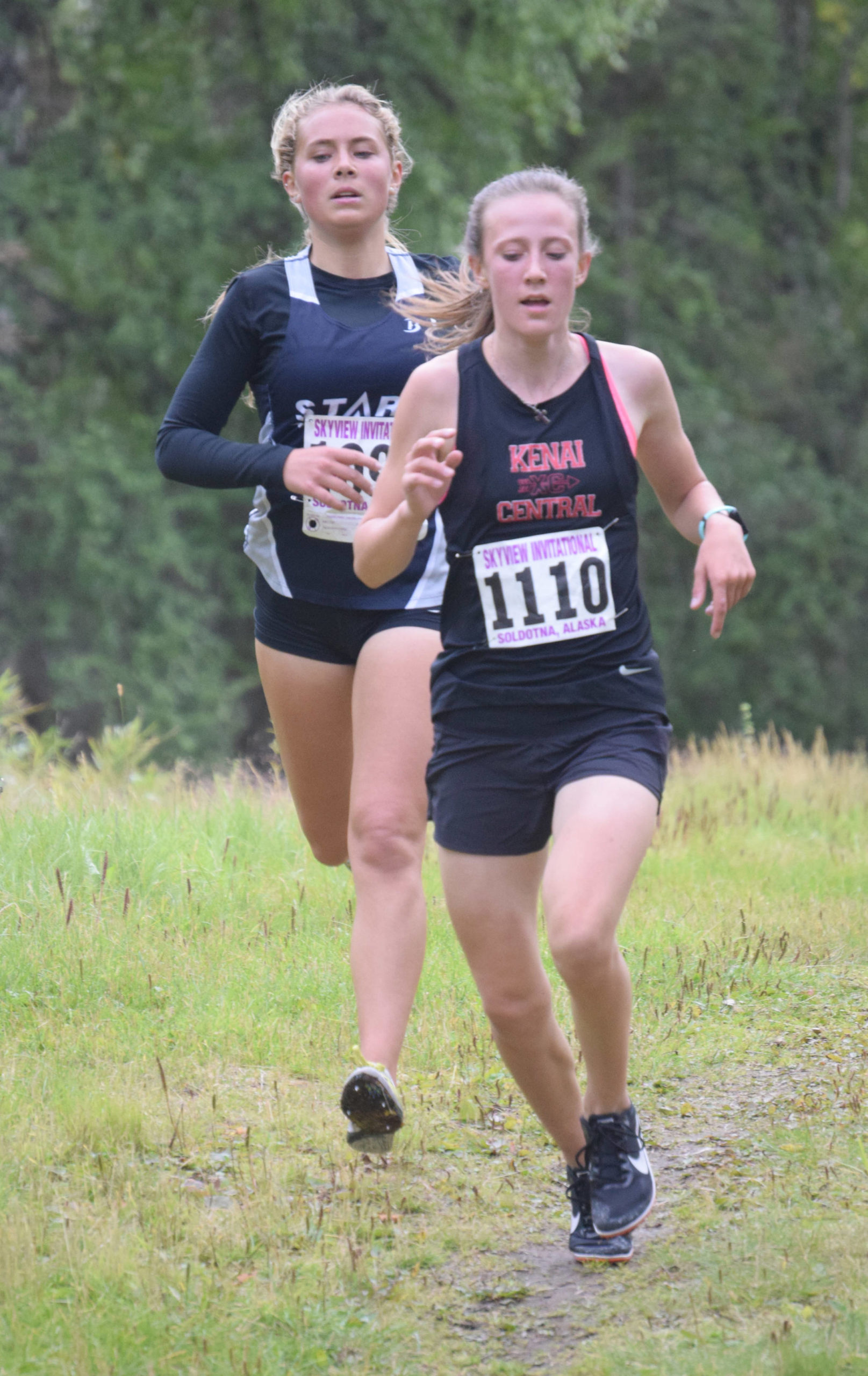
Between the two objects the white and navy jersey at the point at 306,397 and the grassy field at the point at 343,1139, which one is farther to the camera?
the white and navy jersey at the point at 306,397

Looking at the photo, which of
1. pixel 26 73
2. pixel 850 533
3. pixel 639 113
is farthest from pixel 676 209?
pixel 26 73

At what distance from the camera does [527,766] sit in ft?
11.1

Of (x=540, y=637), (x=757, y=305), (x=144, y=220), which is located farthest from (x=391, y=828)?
(x=757, y=305)

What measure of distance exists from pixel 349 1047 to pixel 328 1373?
1.83 metres

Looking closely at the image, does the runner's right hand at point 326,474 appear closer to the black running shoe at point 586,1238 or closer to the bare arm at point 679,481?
the bare arm at point 679,481

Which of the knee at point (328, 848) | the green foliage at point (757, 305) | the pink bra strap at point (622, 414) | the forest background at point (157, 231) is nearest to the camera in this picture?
the pink bra strap at point (622, 414)

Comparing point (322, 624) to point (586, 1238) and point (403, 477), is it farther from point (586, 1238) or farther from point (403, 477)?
point (586, 1238)

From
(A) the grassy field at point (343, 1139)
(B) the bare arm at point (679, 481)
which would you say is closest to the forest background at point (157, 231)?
(A) the grassy field at point (343, 1139)

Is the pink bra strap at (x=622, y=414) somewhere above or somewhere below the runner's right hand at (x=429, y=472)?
above

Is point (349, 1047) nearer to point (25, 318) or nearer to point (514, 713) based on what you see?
point (514, 713)

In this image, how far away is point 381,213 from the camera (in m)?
4.35

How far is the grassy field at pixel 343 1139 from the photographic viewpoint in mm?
3223

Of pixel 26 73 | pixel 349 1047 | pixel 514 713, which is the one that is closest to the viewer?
pixel 514 713

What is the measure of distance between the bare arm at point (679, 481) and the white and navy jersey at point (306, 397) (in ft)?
2.22
